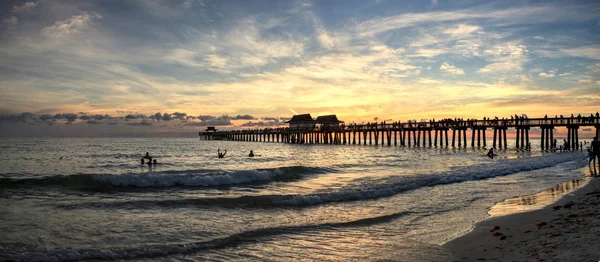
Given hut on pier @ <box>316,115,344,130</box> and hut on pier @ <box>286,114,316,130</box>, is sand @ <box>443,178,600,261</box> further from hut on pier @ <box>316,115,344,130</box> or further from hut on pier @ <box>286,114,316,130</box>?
hut on pier @ <box>286,114,316,130</box>

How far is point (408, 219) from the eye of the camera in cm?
945

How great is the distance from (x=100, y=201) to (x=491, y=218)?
11.6 meters

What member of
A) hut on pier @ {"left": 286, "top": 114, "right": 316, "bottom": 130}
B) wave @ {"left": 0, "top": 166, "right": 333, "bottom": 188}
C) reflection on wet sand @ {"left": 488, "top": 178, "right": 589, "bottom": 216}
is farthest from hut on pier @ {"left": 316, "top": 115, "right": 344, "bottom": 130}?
reflection on wet sand @ {"left": 488, "top": 178, "right": 589, "bottom": 216}

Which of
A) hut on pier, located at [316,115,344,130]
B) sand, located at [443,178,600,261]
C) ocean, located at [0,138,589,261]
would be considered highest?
hut on pier, located at [316,115,344,130]

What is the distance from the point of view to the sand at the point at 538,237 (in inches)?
195

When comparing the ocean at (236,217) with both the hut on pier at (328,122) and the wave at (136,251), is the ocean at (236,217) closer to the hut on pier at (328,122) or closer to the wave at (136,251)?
the wave at (136,251)

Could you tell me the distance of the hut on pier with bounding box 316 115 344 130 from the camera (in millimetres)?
70500

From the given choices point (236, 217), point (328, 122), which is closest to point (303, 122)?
point (328, 122)

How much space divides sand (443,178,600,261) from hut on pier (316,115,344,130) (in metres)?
61.7

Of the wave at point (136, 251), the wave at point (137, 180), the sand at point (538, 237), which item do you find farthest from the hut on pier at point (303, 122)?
the wave at point (136, 251)

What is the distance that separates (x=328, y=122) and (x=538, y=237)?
68687mm

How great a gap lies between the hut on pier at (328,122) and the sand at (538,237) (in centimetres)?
6166

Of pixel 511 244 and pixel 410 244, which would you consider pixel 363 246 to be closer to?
pixel 410 244

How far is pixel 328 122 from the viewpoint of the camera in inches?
2943
